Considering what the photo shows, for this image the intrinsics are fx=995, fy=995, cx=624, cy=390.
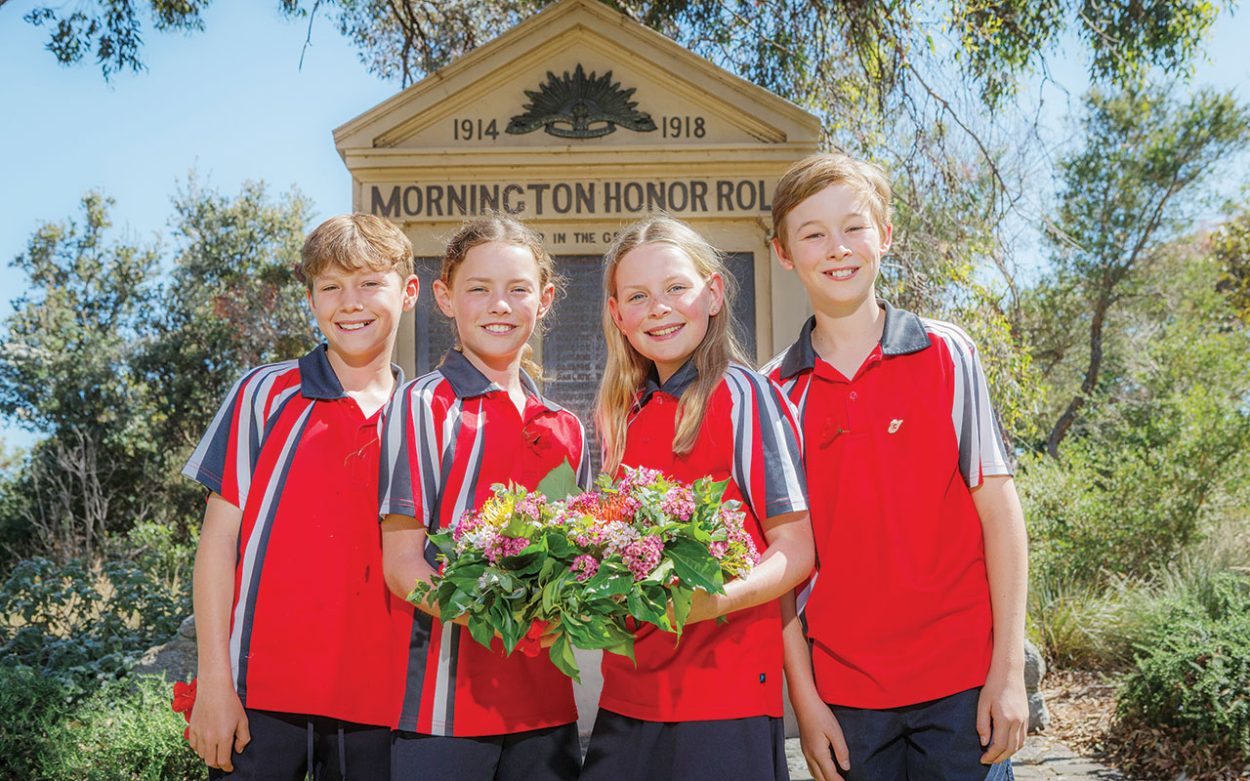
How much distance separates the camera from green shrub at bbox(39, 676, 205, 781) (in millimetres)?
4047

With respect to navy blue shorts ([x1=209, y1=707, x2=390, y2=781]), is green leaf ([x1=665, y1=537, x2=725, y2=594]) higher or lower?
higher

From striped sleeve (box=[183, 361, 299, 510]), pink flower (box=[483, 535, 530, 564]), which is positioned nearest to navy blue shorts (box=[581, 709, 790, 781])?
pink flower (box=[483, 535, 530, 564])

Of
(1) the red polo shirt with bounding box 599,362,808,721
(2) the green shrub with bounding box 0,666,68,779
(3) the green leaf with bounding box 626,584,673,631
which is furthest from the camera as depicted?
(2) the green shrub with bounding box 0,666,68,779

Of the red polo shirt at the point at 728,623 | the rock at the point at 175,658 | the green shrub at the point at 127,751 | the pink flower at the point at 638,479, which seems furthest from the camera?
A: the rock at the point at 175,658

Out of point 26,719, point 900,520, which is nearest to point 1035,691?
point 900,520

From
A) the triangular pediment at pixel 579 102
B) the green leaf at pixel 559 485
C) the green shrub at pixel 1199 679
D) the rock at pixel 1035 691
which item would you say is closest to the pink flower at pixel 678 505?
the green leaf at pixel 559 485

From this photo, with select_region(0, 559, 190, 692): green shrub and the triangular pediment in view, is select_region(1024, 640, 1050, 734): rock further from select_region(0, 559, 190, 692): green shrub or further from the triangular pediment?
select_region(0, 559, 190, 692): green shrub

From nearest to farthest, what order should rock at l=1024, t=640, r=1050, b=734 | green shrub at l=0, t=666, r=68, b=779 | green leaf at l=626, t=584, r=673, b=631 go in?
green leaf at l=626, t=584, r=673, b=631, green shrub at l=0, t=666, r=68, b=779, rock at l=1024, t=640, r=1050, b=734

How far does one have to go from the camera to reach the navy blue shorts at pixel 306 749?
251 centimetres

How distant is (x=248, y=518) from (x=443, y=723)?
805mm

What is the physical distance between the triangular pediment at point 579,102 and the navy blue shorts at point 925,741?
3917 millimetres

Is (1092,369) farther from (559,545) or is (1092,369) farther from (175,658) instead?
(559,545)

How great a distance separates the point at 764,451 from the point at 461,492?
2.43 feet

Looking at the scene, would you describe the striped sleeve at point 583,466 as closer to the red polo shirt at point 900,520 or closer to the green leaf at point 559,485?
the green leaf at point 559,485
